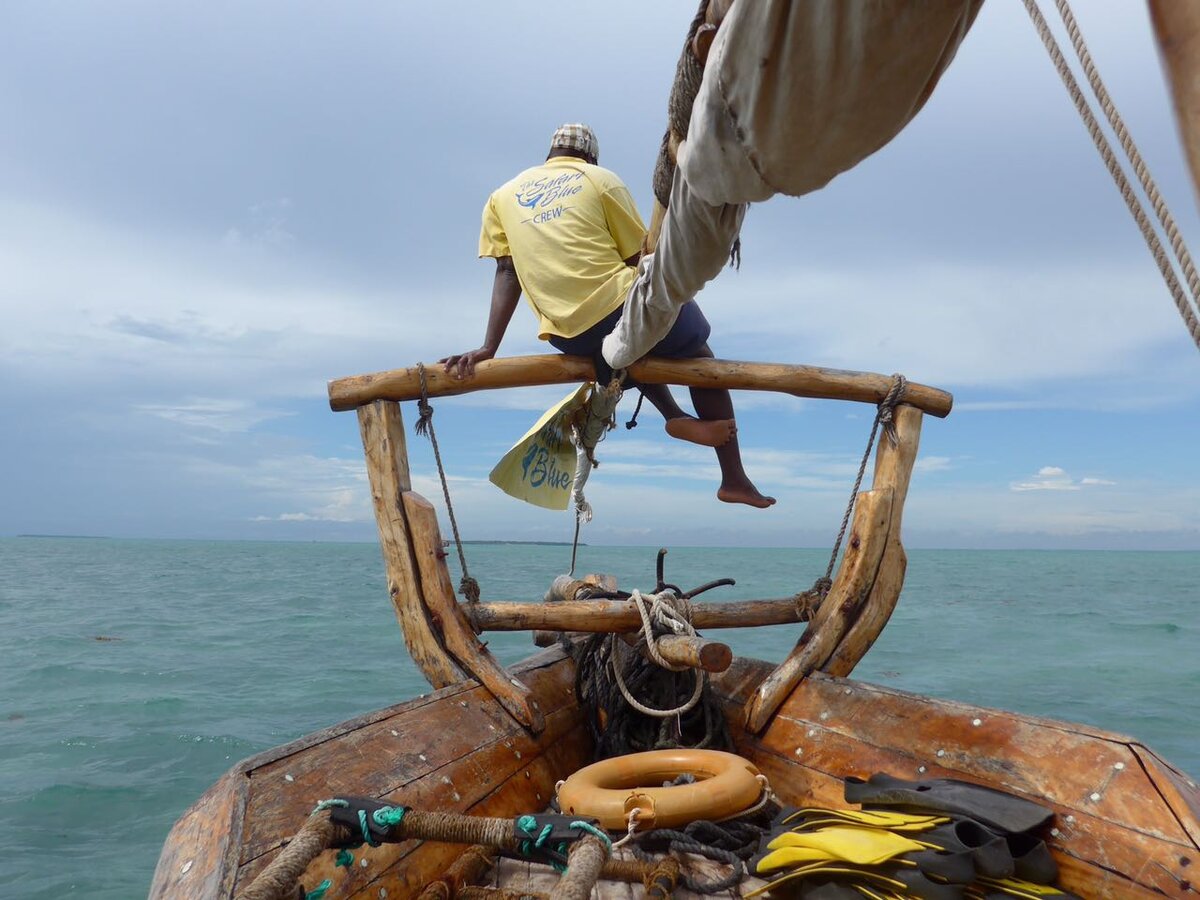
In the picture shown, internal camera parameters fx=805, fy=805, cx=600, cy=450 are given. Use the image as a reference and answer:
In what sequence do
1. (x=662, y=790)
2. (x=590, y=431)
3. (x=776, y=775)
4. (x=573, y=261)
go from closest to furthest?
(x=662, y=790) < (x=776, y=775) < (x=573, y=261) < (x=590, y=431)

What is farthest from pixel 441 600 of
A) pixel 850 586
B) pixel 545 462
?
pixel 850 586

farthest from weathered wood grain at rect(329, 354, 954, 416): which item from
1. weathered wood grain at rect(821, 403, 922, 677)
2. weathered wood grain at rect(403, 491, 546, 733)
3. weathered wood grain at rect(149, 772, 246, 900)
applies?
weathered wood grain at rect(149, 772, 246, 900)

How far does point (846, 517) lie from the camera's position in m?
3.65

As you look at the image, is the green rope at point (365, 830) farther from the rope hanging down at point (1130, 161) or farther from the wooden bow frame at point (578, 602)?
the rope hanging down at point (1130, 161)

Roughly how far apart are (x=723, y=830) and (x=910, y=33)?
2.33 metres

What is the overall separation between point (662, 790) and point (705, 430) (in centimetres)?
172

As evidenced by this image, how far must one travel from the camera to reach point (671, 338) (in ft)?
11.4

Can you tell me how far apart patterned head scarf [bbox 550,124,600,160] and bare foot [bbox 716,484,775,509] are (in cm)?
175

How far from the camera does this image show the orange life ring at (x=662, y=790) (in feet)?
8.15

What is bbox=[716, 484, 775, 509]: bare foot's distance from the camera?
3881mm

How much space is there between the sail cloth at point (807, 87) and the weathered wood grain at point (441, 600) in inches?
90.3

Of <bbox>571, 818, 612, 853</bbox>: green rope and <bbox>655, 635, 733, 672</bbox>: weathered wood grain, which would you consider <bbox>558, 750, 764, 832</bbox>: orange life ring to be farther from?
<bbox>571, 818, 612, 853</bbox>: green rope

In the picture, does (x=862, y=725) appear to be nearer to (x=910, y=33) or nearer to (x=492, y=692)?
(x=492, y=692)

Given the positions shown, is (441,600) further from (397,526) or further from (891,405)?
(891,405)
